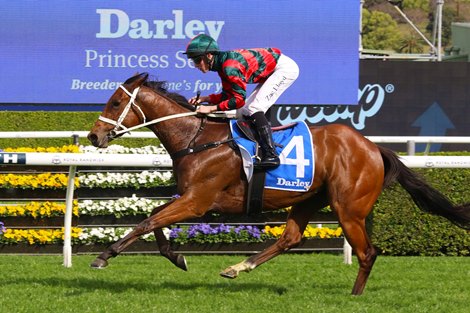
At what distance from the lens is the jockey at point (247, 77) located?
5.82 meters

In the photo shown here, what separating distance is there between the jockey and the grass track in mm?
933

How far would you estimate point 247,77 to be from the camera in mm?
5906

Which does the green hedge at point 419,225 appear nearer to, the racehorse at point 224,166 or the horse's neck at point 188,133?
the racehorse at point 224,166

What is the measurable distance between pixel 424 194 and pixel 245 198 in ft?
4.30

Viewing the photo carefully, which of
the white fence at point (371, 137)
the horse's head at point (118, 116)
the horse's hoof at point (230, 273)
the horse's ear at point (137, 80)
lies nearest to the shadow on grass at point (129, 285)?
the horse's hoof at point (230, 273)

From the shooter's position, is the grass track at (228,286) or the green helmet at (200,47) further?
the green helmet at (200,47)

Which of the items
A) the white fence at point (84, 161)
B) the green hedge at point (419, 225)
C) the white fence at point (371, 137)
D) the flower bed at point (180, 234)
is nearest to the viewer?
the white fence at point (84, 161)

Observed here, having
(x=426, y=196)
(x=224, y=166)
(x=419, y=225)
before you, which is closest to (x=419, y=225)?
(x=419, y=225)

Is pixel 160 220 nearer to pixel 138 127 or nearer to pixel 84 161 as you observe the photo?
pixel 138 127

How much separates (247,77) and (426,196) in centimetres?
156

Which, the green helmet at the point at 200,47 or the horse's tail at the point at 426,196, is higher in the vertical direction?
the green helmet at the point at 200,47

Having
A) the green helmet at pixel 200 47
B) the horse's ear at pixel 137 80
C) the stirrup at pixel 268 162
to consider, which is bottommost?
the stirrup at pixel 268 162

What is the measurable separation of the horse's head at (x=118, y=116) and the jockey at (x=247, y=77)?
0.42 m

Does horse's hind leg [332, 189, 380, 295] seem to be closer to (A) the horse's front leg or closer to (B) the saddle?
(B) the saddle
